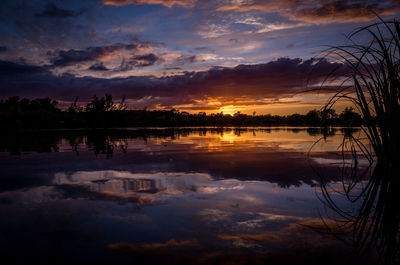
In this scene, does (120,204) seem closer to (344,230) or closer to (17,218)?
(17,218)

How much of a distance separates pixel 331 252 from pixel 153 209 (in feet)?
5.94

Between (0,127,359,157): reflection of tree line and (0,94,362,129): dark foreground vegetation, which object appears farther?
(0,94,362,129): dark foreground vegetation

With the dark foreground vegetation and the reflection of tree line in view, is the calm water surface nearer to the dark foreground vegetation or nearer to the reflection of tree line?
the reflection of tree line

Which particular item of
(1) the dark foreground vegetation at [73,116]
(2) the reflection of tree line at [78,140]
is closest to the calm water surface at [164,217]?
(2) the reflection of tree line at [78,140]

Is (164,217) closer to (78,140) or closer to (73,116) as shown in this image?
(78,140)

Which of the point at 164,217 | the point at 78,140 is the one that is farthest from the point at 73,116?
the point at 164,217

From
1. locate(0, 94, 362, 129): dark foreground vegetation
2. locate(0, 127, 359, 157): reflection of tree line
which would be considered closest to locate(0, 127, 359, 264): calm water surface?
locate(0, 127, 359, 157): reflection of tree line

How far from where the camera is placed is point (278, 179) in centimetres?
448

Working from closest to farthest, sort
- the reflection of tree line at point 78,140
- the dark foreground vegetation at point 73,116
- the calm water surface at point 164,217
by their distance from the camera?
the calm water surface at point 164,217
the reflection of tree line at point 78,140
the dark foreground vegetation at point 73,116

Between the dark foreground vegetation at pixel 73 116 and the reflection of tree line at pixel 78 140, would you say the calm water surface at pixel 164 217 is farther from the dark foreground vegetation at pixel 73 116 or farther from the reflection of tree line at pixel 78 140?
the dark foreground vegetation at pixel 73 116

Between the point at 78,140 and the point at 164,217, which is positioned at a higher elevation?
the point at 78,140

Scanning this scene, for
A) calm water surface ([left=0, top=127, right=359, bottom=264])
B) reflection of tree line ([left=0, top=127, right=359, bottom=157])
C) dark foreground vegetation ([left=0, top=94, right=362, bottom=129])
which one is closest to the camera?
calm water surface ([left=0, top=127, right=359, bottom=264])

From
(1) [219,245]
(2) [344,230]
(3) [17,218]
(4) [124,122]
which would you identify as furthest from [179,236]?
(4) [124,122]

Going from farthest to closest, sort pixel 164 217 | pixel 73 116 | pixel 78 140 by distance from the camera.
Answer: pixel 73 116 < pixel 78 140 < pixel 164 217
